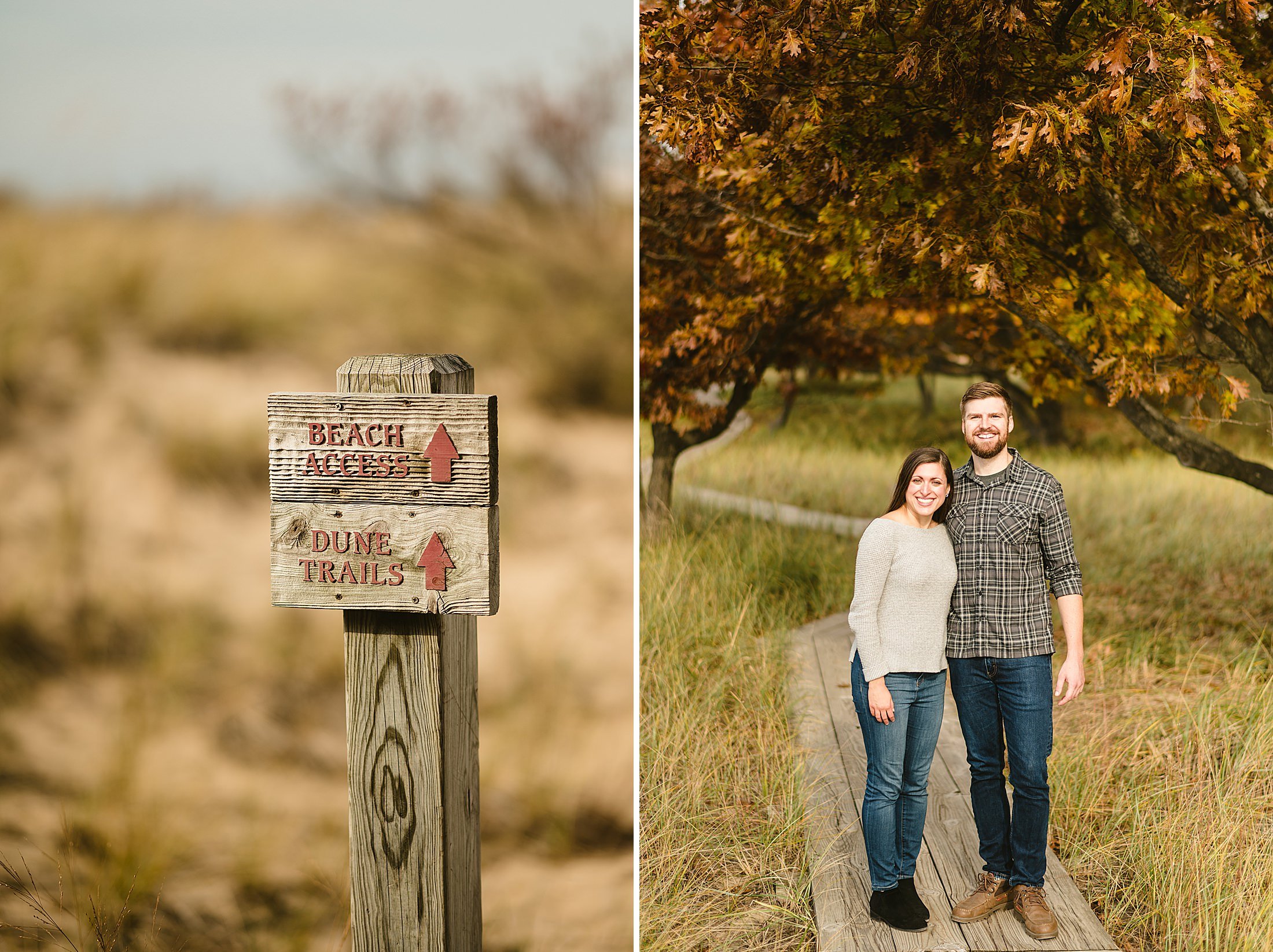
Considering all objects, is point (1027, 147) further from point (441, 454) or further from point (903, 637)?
point (441, 454)

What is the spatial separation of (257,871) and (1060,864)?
3.31m

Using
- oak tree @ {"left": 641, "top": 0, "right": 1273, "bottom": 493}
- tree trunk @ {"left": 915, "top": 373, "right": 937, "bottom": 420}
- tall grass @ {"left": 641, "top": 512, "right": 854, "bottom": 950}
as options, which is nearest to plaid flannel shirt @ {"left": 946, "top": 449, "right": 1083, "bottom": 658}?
oak tree @ {"left": 641, "top": 0, "right": 1273, "bottom": 493}

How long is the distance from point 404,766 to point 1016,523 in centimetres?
170

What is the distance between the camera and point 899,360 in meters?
6.76

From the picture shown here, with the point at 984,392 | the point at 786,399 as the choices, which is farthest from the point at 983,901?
the point at 786,399

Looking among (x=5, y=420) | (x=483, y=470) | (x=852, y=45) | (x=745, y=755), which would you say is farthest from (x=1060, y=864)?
(x=5, y=420)

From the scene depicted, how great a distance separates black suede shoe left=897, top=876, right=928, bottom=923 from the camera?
2.65m

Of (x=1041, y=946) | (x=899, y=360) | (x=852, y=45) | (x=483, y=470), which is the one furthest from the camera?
(x=899, y=360)

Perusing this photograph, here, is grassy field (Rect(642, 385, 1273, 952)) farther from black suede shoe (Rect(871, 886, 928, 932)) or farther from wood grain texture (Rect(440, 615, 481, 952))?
wood grain texture (Rect(440, 615, 481, 952))

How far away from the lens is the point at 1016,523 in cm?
245

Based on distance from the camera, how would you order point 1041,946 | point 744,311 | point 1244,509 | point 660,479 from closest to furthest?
point 1041,946, point 744,311, point 660,479, point 1244,509

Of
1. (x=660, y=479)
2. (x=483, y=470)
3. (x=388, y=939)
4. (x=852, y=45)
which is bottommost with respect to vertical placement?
(x=388, y=939)

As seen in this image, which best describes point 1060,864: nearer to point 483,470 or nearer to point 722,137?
point 483,470

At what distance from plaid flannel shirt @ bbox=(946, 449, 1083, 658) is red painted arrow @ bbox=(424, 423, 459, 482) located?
1.48 metres
